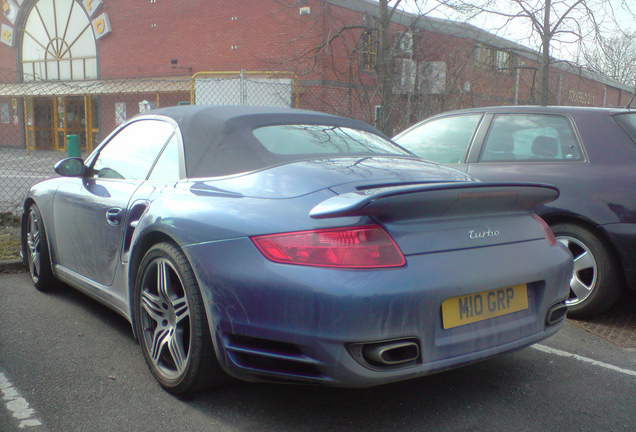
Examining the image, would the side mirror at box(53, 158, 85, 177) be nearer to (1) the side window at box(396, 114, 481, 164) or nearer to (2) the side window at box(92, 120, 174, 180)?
(2) the side window at box(92, 120, 174, 180)

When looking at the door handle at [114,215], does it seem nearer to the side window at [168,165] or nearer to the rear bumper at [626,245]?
the side window at [168,165]

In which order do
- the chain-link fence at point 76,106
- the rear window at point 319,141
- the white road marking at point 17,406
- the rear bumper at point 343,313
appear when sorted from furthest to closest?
the chain-link fence at point 76,106 < the rear window at point 319,141 < the white road marking at point 17,406 < the rear bumper at point 343,313

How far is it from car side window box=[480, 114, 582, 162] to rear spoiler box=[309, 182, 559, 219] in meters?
1.89

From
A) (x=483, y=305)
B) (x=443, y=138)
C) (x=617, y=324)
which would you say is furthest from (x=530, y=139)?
(x=483, y=305)

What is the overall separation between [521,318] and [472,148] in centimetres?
249

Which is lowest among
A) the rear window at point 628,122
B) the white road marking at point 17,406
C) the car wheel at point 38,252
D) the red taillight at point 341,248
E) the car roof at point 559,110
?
the white road marking at point 17,406

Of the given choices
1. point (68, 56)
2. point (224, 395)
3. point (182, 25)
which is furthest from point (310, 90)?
point (224, 395)

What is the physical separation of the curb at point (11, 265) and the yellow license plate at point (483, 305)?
13.9 feet

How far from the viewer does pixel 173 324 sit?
268 cm

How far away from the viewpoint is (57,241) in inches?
159

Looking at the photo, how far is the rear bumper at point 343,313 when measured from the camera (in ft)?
6.85

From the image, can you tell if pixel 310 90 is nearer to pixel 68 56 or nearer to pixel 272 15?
pixel 272 15

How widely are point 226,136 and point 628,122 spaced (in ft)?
9.54

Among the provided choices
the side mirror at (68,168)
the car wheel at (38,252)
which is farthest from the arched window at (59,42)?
the side mirror at (68,168)
